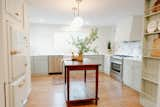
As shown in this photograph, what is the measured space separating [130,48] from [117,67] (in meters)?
0.98

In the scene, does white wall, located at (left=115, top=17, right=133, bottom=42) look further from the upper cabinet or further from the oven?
the oven

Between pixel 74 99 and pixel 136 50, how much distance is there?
A: 3.12 meters

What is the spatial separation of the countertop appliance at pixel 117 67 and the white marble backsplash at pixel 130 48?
1.78ft

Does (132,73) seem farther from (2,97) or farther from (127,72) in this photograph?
(2,97)

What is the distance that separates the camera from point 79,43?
3367 mm

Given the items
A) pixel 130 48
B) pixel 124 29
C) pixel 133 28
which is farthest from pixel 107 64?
pixel 133 28

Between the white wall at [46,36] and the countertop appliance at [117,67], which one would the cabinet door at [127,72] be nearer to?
the countertop appliance at [117,67]

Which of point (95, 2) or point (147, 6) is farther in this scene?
point (95, 2)

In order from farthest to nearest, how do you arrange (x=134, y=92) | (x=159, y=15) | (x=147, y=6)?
1. (x=134, y=92)
2. (x=147, y=6)
3. (x=159, y=15)

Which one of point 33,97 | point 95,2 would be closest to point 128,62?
point 95,2

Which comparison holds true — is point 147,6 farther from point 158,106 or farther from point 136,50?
point 136,50

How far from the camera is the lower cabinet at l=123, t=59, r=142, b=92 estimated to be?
12.0 feet

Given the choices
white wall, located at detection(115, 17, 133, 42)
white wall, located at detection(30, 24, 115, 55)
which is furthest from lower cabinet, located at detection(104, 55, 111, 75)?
white wall, located at detection(30, 24, 115, 55)

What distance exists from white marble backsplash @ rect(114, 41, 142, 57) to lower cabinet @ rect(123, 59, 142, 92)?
2.56 ft
